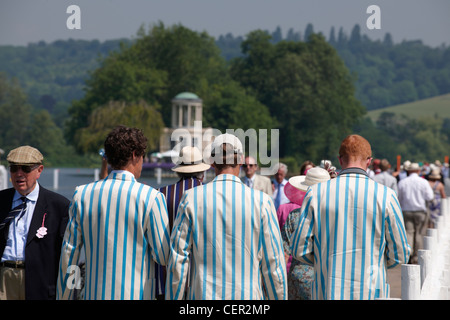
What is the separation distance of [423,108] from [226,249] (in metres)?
187

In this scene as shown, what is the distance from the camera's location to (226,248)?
4844 millimetres

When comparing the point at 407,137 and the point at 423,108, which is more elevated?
the point at 423,108

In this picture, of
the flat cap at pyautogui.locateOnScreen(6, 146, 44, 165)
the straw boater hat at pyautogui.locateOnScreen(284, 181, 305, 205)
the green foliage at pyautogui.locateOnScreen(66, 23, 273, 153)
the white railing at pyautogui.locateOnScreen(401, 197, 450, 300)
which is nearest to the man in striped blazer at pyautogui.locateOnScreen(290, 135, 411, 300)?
the white railing at pyautogui.locateOnScreen(401, 197, 450, 300)

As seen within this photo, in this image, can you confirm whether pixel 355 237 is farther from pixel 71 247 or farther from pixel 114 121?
pixel 114 121

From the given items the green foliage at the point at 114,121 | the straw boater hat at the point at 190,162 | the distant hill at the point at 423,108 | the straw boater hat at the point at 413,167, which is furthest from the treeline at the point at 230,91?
the distant hill at the point at 423,108

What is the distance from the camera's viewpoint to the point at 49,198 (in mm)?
5742

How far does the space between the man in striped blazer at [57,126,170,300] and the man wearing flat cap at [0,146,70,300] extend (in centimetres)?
63

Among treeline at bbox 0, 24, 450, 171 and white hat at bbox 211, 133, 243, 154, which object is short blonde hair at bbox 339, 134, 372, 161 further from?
treeline at bbox 0, 24, 450, 171

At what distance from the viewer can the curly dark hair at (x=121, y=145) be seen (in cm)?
500

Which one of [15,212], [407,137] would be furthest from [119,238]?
[407,137]

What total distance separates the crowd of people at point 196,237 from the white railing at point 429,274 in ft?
0.42

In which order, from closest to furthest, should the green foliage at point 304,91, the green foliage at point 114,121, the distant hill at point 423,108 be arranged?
the green foliage at point 114,121
the green foliage at point 304,91
the distant hill at point 423,108

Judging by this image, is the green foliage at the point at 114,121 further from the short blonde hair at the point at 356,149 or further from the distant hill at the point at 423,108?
the distant hill at the point at 423,108

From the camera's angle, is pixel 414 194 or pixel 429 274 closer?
pixel 429 274
